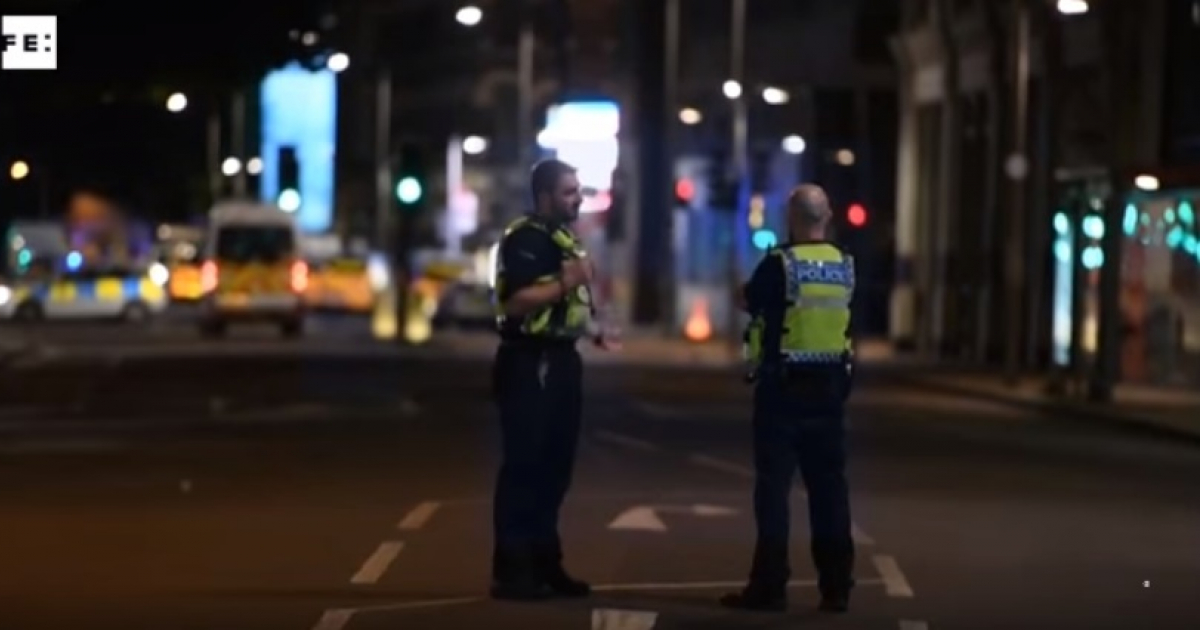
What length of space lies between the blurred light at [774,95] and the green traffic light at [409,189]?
12.1 m

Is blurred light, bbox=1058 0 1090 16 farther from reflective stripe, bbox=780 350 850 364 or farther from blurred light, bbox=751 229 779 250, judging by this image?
reflective stripe, bbox=780 350 850 364

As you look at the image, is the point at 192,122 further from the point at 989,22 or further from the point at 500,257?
the point at 500,257

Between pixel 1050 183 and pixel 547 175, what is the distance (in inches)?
1277

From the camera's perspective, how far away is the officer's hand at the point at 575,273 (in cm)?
1317

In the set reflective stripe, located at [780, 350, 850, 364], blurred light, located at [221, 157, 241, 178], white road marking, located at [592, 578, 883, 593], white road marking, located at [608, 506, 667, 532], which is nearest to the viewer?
reflective stripe, located at [780, 350, 850, 364]

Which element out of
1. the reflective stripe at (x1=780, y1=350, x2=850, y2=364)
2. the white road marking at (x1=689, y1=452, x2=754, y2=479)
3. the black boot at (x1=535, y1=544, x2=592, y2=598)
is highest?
the reflective stripe at (x1=780, y1=350, x2=850, y2=364)

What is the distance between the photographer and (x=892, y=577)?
1502cm

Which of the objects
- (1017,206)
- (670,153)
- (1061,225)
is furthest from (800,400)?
(670,153)

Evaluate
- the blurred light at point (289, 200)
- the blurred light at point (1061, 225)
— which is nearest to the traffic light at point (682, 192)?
the blurred light at point (289, 200)

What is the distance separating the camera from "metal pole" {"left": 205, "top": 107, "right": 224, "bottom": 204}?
271 ft

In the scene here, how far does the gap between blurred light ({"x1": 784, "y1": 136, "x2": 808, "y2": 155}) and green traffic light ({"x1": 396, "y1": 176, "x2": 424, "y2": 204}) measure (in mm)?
16018

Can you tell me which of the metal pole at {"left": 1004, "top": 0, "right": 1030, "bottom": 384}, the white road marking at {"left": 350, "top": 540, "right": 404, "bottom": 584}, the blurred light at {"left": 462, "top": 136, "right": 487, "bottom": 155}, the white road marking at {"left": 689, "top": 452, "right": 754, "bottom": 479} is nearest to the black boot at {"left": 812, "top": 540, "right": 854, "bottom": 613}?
the white road marking at {"left": 350, "top": 540, "right": 404, "bottom": 584}

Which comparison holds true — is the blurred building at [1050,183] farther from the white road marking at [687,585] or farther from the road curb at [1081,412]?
the white road marking at [687,585]

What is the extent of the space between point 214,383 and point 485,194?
198ft
